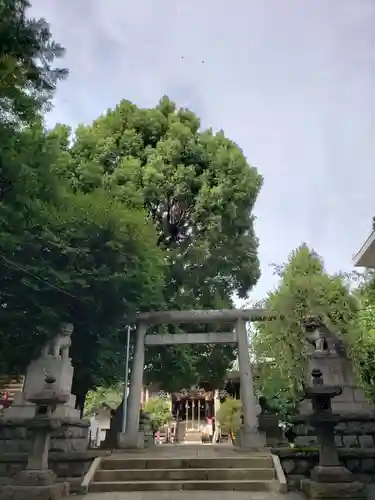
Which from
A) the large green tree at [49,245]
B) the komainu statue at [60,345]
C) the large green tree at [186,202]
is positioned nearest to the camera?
the large green tree at [49,245]

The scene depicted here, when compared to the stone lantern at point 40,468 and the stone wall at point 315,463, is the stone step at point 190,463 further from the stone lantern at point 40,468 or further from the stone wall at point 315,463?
the stone lantern at point 40,468

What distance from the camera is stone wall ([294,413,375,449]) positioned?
895 centimetres

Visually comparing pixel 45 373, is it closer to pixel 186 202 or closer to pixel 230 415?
pixel 186 202

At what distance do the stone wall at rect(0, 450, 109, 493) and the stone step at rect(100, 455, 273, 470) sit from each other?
58cm

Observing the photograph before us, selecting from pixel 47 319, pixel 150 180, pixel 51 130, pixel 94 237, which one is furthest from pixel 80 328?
pixel 51 130

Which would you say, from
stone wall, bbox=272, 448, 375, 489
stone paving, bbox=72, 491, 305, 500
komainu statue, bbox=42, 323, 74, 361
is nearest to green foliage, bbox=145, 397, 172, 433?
komainu statue, bbox=42, 323, 74, 361

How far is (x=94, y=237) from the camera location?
10.6 m

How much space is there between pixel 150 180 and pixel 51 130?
3.94 meters

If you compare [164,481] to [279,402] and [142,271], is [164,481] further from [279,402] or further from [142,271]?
[279,402]

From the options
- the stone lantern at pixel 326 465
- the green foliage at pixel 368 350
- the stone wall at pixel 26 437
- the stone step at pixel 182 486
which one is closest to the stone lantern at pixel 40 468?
the stone step at pixel 182 486

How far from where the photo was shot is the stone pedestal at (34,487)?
21.6 ft

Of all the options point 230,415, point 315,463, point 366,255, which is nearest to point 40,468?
point 315,463

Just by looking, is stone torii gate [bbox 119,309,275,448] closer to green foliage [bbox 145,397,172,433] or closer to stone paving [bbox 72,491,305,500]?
stone paving [bbox 72,491,305,500]

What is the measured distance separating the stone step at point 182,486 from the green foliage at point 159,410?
1913cm
